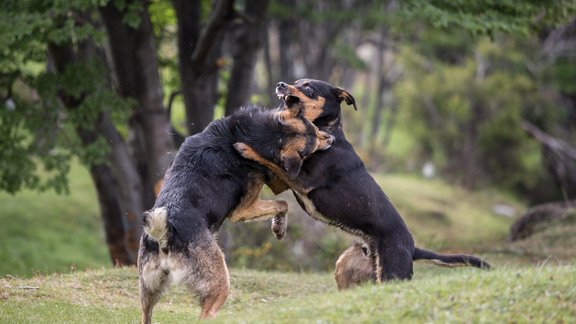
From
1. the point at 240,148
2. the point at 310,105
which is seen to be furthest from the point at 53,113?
the point at 240,148

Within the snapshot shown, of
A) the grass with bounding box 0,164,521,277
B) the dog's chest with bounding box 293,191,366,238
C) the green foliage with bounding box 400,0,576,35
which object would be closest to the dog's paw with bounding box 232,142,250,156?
the dog's chest with bounding box 293,191,366,238

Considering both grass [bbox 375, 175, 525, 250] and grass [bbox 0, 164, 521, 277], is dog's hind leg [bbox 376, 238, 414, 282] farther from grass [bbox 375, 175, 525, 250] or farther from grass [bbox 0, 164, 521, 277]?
grass [bbox 375, 175, 525, 250]

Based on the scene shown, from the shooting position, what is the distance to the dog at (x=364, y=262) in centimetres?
863

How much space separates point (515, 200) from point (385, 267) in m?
24.7

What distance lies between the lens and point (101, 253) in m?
23.2

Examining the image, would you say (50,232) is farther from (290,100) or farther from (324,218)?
(324,218)

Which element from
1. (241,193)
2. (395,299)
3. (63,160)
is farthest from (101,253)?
(395,299)

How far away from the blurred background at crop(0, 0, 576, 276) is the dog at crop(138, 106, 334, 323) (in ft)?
6.07

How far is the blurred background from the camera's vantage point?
580 inches

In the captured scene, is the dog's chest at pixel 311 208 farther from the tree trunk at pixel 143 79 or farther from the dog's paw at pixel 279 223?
the tree trunk at pixel 143 79

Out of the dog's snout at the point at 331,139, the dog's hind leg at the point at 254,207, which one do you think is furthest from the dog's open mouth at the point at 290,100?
the dog's hind leg at the point at 254,207

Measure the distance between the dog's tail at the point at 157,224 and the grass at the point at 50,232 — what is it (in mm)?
13590

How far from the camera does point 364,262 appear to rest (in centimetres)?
873

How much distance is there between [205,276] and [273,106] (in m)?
4.35
